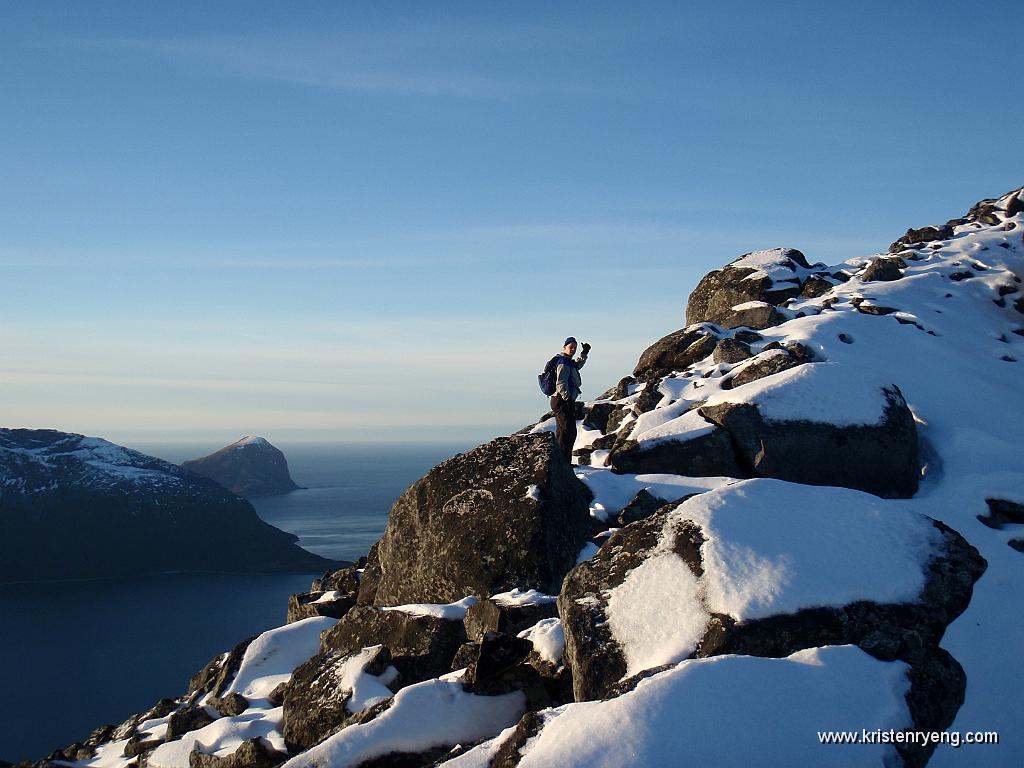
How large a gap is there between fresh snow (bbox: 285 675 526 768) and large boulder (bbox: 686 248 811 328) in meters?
26.3

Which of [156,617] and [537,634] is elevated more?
[537,634]

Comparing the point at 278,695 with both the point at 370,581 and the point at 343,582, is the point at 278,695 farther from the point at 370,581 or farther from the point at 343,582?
the point at 343,582

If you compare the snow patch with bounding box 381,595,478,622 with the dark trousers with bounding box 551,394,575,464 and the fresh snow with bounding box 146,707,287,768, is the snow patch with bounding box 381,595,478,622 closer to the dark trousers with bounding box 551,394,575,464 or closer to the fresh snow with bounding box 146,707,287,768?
the fresh snow with bounding box 146,707,287,768

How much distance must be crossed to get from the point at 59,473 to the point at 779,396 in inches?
8504

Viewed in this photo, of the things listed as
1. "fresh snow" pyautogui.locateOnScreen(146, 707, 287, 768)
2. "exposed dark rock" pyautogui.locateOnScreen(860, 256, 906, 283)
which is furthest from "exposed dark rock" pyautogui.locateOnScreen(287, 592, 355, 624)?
"exposed dark rock" pyautogui.locateOnScreen(860, 256, 906, 283)

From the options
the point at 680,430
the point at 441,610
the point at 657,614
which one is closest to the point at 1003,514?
the point at 680,430

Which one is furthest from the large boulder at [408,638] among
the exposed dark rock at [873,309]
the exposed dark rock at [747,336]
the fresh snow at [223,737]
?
the exposed dark rock at [873,309]

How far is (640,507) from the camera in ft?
56.5

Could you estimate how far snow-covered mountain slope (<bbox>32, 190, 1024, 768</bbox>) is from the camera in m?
7.30

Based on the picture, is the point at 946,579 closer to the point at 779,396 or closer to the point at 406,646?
the point at 406,646

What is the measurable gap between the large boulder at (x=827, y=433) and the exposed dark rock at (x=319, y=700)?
429 inches

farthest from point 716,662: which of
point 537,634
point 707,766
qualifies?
point 537,634

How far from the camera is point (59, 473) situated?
197m

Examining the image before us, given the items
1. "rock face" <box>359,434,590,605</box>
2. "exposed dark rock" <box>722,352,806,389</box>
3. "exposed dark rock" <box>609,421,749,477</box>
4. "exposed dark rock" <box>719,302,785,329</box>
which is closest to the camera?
"rock face" <box>359,434,590,605</box>
